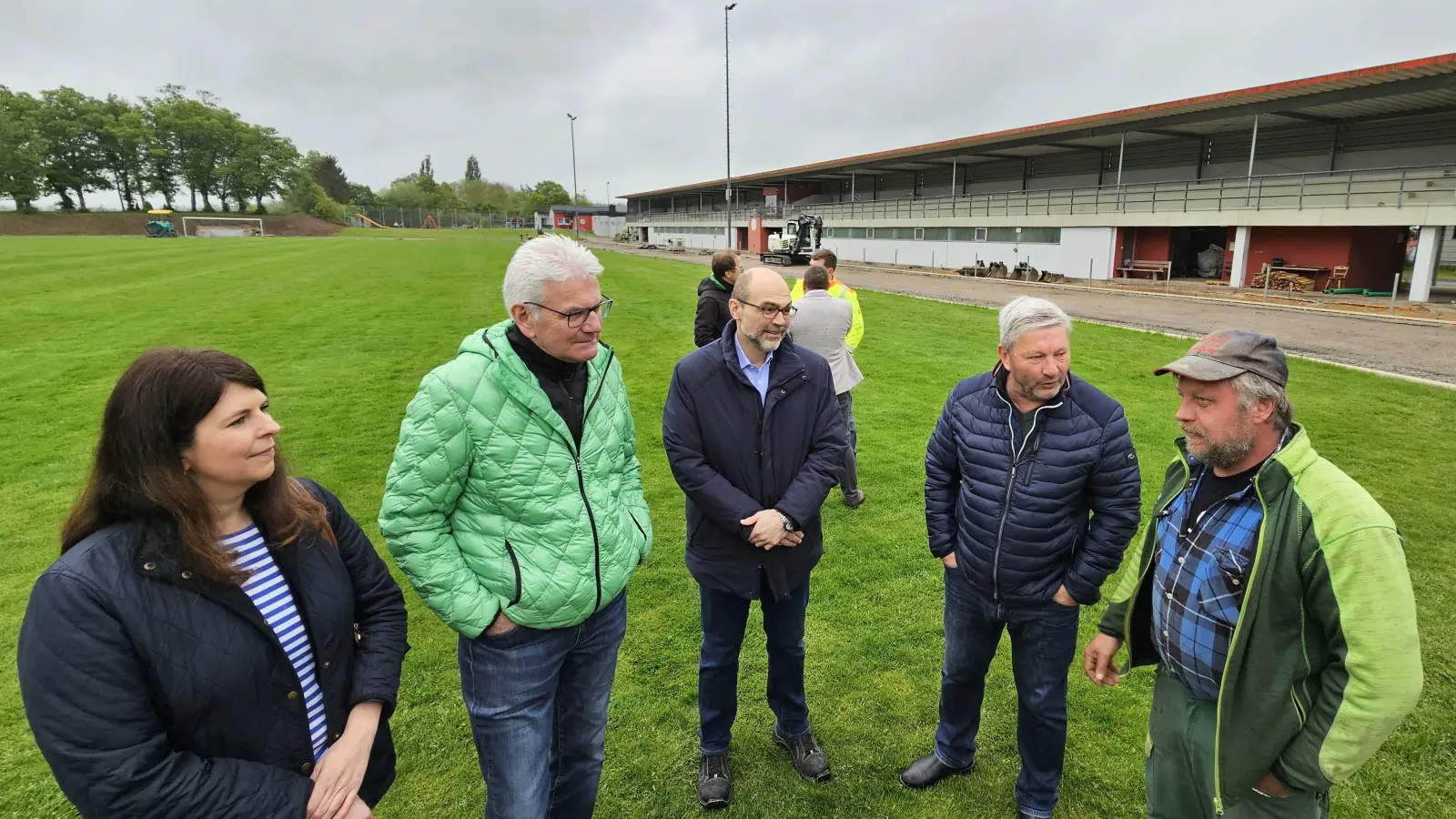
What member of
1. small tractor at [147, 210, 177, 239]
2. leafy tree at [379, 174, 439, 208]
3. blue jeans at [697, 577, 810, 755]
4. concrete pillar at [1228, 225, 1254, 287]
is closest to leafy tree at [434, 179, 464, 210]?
leafy tree at [379, 174, 439, 208]

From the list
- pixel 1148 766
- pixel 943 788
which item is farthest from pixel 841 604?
pixel 1148 766

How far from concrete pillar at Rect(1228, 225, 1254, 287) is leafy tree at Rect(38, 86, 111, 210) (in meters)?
99.2

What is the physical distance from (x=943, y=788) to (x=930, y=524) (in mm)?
1153

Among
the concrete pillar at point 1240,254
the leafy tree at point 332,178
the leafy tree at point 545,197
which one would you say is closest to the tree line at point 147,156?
the leafy tree at point 332,178

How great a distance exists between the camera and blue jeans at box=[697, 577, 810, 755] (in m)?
2.96

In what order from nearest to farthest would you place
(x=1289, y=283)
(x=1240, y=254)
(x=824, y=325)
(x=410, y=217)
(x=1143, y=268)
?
(x=824, y=325) < (x=1289, y=283) < (x=1240, y=254) < (x=1143, y=268) < (x=410, y=217)

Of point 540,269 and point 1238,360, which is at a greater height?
point 540,269

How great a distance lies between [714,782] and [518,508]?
1.63 m

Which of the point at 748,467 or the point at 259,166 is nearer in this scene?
the point at 748,467

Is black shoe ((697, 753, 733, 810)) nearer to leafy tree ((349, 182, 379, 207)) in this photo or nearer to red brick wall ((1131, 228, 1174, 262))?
red brick wall ((1131, 228, 1174, 262))

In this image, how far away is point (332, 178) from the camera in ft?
364

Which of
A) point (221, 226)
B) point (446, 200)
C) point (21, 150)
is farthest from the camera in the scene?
point (446, 200)

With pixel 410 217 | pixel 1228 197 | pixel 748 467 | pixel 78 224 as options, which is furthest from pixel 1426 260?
pixel 410 217

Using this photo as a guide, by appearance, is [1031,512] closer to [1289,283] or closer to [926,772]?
[926,772]
